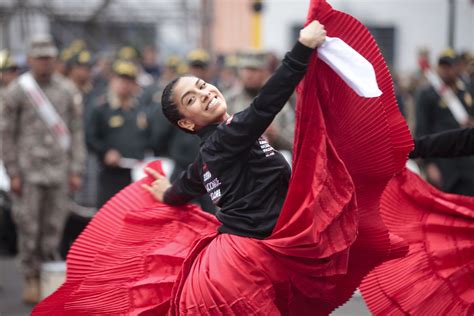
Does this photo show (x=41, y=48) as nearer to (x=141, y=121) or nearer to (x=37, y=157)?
(x=37, y=157)

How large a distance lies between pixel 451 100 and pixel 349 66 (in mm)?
5676

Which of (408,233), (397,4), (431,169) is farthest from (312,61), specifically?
(397,4)

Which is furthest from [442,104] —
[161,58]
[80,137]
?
[161,58]

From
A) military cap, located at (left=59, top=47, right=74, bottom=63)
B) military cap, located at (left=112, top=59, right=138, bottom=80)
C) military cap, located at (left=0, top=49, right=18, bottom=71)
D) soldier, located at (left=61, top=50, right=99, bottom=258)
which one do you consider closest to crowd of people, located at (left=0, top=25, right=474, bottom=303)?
military cap, located at (left=112, top=59, right=138, bottom=80)

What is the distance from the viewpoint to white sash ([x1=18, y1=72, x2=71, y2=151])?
841 centimetres

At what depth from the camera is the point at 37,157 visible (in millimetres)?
8484

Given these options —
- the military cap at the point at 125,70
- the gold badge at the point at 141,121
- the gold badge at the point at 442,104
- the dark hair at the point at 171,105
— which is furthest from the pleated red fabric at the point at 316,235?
the gold badge at the point at 442,104

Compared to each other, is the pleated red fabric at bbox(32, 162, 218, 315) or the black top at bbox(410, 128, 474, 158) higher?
the black top at bbox(410, 128, 474, 158)

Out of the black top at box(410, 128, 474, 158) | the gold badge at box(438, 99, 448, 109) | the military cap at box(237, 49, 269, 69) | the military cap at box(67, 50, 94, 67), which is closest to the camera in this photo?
the black top at box(410, 128, 474, 158)

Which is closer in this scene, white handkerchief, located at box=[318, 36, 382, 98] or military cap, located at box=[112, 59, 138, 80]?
white handkerchief, located at box=[318, 36, 382, 98]

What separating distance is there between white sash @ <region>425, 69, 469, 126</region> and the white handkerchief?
5.54 m

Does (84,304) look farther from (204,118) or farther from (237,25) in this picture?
(237,25)

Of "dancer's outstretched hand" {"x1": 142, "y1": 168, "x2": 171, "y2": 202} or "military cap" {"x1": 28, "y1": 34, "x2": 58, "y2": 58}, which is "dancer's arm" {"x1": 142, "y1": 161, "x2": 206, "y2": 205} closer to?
"dancer's outstretched hand" {"x1": 142, "y1": 168, "x2": 171, "y2": 202}

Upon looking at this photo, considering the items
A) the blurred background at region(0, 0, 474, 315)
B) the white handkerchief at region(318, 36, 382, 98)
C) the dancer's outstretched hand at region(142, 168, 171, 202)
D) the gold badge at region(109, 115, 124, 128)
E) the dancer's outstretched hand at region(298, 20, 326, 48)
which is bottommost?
the blurred background at region(0, 0, 474, 315)
